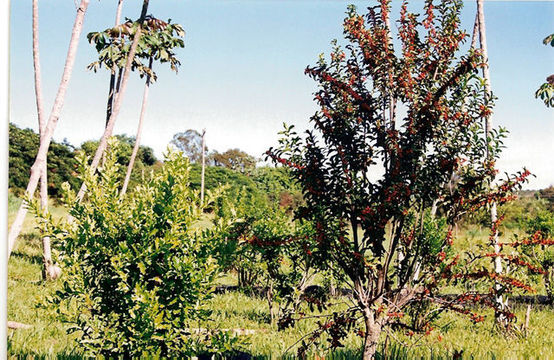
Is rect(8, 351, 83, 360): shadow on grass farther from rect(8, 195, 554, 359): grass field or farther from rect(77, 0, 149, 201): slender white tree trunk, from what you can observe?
rect(77, 0, 149, 201): slender white tree trunk

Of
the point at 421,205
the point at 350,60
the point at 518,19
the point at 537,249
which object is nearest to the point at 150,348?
the point at 421,205

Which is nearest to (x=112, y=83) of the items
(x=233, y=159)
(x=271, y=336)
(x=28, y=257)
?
(x=28, y=257)

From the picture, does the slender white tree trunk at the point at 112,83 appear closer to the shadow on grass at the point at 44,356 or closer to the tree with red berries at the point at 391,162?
the shadow on grass at the point at 44,356

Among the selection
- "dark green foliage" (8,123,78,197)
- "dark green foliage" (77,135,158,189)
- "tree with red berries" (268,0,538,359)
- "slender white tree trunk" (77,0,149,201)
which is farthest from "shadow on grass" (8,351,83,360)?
"dark green foliage" (77,135,158,189)

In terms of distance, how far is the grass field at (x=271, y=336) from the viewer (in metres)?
4.10

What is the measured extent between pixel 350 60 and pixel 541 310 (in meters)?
6.43

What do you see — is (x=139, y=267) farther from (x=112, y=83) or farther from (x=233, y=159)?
(x=233, y=159)

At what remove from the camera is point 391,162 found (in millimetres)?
3553

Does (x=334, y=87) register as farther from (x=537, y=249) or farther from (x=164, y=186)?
(x=537, y=249)

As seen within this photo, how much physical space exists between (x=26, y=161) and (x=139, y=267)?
50.3ft

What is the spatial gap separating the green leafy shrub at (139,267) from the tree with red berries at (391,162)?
2.57ft

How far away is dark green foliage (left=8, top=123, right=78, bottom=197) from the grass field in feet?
24.1

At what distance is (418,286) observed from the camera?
3557mm

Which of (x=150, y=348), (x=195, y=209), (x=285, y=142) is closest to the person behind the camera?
(x=150, y=348)
